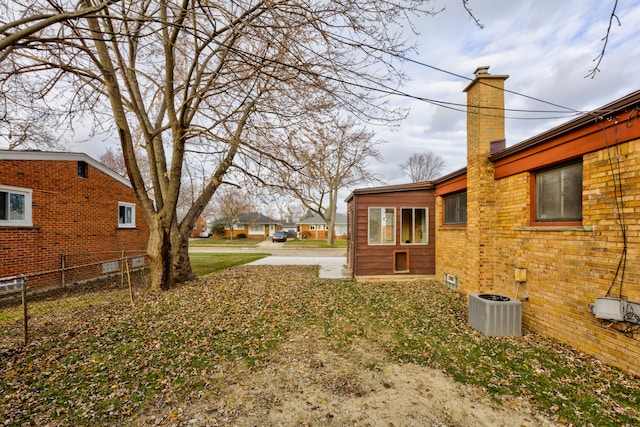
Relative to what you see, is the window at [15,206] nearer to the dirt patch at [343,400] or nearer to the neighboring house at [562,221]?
the dirt patch at [343,400]

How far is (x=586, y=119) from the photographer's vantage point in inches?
162

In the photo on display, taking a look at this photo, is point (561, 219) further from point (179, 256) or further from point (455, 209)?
point (179, 256)

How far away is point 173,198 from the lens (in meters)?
7.93

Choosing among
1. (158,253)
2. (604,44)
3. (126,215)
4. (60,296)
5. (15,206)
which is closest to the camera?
(604,44)

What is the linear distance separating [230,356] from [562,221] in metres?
5.80

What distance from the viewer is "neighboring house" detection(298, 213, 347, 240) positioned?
1683 inches

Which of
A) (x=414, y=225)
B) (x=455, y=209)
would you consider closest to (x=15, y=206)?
(x=414, y=225)

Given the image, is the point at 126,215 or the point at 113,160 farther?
the point at 113,160

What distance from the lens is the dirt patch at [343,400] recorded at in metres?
2.87

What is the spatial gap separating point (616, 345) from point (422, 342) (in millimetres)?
2450

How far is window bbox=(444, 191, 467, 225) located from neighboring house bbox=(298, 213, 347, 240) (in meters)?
33.2

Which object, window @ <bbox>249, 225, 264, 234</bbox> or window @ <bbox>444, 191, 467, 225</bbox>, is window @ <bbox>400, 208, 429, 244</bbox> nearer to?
window @ <bbox>444, 191, 467, 225</bbox>

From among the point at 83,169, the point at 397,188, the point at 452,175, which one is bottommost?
the point at 397,188

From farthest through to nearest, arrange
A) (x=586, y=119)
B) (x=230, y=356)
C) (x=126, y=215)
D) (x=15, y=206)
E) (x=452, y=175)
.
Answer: (x=126, y=215)
(x=452, y=175)
(x=15, y=206)
(x=230, y=356)
(x=586, y=119)
